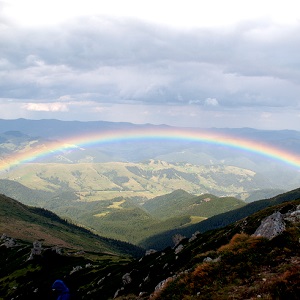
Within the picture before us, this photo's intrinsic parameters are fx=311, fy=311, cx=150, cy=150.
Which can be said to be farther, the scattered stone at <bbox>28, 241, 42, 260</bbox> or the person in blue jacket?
the scattered stone at <bbox>28, 241, 42, 260</bbox>

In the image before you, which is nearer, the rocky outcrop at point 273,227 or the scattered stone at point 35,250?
the rocky outcrop at point 273,227

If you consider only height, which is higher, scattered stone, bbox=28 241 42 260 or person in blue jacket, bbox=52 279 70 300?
person in blue jacket, bbox=52 279 70 300

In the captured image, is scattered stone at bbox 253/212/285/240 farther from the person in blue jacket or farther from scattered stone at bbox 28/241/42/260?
scattered stone at bbox 28/241/42/260

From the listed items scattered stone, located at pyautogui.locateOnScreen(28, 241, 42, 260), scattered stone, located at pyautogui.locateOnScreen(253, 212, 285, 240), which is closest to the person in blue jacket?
scattered stone, located at pyautogui.locateOnScreen(253, 212, 285, 240)

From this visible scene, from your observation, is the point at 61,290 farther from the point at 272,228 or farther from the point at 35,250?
the point at 35,250

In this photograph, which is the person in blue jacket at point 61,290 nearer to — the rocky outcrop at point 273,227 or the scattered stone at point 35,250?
the rocky outcrop at point 273,227

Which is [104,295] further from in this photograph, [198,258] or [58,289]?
[58,289]

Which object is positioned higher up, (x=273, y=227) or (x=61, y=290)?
(x=61, y=290)

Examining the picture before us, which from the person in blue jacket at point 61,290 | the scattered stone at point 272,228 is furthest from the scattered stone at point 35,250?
the person in blue jacket at point 61,290

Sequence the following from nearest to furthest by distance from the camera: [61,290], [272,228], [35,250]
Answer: [61,290] → [272,228] → [35,250]

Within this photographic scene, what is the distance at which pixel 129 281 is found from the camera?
213 ft

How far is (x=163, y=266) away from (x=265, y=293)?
4151 cm

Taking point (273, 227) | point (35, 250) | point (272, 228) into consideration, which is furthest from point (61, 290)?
point (35, 250)

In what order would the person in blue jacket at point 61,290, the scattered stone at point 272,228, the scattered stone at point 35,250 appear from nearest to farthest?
the person in blue jacket at point 61,290
the scattered stone at point 272,228
the scattered stone at point 35,250
